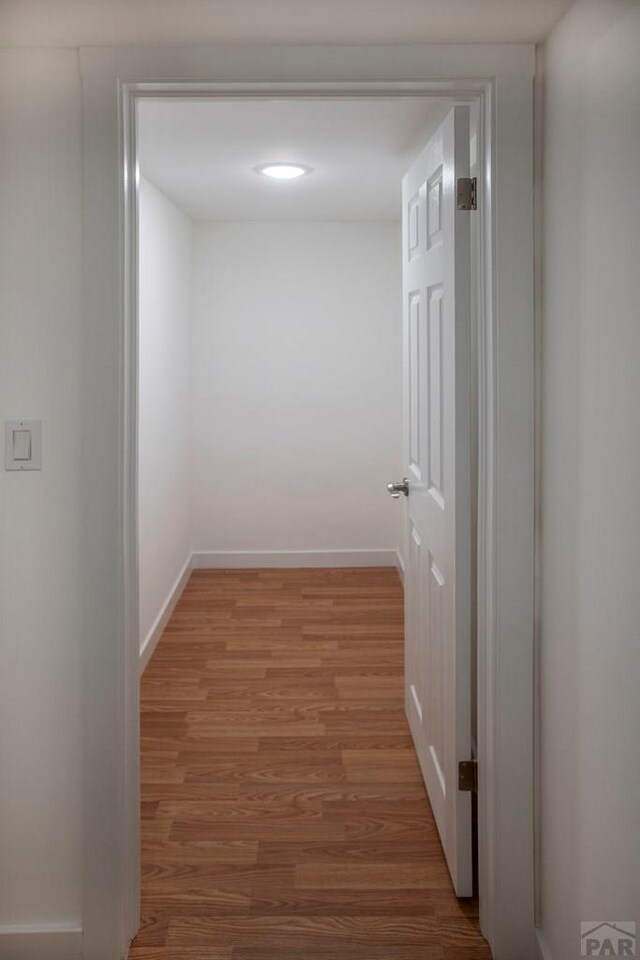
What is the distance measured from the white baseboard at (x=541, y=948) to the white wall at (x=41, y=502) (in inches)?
43.1

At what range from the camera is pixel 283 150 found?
407 centimetres

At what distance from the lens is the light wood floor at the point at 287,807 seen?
8.12 feet

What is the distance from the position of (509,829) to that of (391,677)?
214 cm

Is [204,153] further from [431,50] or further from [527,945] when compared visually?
[527,945]

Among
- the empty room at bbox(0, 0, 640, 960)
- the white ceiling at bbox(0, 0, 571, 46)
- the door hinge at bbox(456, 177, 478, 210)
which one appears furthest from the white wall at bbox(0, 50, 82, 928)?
the door hinge at bbox(456, 177, 478, 210)

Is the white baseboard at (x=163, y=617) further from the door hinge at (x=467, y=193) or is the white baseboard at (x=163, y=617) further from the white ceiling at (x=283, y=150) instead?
the door hinge at (x=467, y=193)

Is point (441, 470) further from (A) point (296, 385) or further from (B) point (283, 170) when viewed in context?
(A) point (296, 385)

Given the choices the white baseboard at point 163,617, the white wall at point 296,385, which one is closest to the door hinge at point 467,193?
the white baseboard at point 163,617

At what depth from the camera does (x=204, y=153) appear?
4113 mm

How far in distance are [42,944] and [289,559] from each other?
4.52 metres

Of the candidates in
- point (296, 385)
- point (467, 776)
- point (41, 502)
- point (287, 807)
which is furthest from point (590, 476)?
point (296, 385)

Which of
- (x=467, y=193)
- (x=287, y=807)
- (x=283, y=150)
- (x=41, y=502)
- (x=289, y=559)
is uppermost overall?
(x=283, y=150)

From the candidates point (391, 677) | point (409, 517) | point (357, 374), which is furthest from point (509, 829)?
point (357, 374)

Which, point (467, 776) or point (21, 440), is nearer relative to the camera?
point (21, 440)
